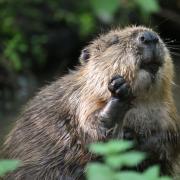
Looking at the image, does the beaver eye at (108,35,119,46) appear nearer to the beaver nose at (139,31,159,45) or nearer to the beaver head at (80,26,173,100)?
the beaver head at (80,26,173,100)

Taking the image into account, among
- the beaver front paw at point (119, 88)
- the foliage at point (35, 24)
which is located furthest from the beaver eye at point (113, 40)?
the foliage at point (35, 24)

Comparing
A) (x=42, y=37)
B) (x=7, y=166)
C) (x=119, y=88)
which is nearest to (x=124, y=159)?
(x=7, y=166)

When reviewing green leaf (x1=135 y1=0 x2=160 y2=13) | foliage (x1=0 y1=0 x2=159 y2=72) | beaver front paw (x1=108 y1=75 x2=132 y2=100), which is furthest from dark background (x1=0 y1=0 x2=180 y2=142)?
green leaf (x1=135 y1=0 x2=160 y2=13)

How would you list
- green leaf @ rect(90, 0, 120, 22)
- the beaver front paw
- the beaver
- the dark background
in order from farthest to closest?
1. the dark background
2. the beaver
3. the beaver front paw
4. green leaf @ rect(90, 0, 120, 22)

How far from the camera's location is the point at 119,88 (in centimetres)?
405

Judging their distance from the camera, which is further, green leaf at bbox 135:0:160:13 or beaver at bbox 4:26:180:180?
beaver at bbox 4:26:180:180

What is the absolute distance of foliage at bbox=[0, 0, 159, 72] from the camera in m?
8.49

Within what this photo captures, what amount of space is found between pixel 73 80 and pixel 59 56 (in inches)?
193

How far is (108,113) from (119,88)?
19 centimetres

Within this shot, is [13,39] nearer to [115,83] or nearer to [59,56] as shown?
[59,56]

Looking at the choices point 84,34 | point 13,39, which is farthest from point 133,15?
point 13,39

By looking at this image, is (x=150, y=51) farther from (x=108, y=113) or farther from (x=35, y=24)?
(x=35, y=24)

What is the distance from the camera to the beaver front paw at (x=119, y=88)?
4047 millimetres

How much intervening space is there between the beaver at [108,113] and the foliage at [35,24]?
11.9ft
